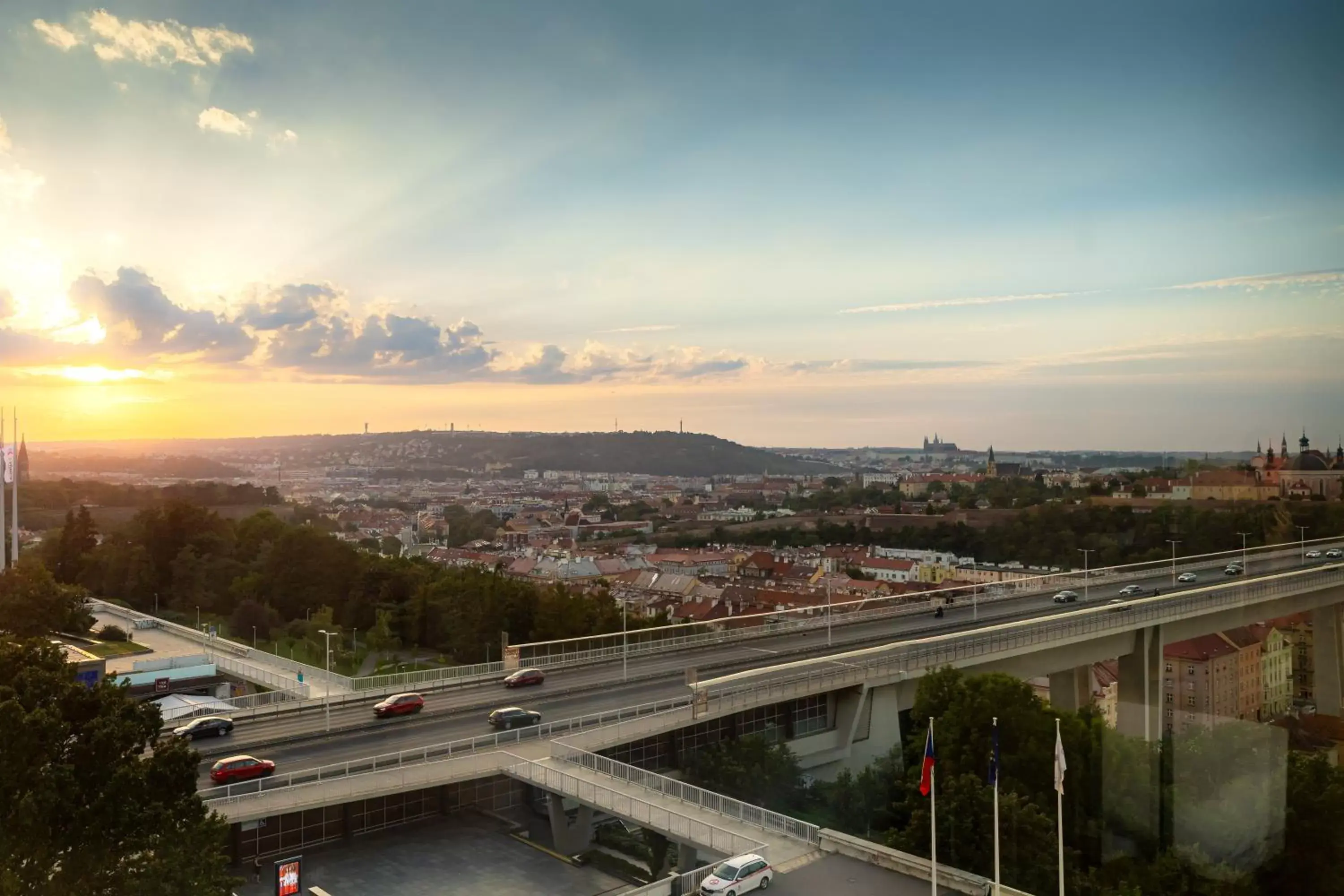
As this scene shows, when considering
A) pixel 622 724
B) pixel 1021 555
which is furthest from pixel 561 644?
pixel 1021 555

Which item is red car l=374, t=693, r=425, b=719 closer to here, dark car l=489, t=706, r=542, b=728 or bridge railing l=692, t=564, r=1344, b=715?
dark car l=489, t=706, r=542, b=728

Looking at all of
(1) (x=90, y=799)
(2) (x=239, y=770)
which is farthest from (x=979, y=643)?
(1) (x=90, y=799)

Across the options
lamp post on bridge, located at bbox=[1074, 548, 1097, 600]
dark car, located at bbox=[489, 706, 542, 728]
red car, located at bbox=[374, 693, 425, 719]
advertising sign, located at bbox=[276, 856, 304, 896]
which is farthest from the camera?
lamp post on bridge, located at bbox=[1074, 548, 1097, 600]

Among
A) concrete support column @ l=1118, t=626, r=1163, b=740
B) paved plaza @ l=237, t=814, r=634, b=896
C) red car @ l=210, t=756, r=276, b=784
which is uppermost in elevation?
red car @ l=210, t=756, r=276, b=784

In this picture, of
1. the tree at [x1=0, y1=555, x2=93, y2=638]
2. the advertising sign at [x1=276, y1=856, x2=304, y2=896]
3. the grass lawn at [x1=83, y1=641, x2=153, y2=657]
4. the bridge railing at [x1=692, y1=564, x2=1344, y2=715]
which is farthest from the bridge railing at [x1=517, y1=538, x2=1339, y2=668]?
the tree at [x1=0, y1=555, x2=93, y2=638]

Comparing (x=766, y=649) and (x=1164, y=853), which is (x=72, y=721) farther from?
(x=766, y=649)

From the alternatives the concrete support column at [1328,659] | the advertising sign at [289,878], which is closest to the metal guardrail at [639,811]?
the advertising sign at [289,878]
